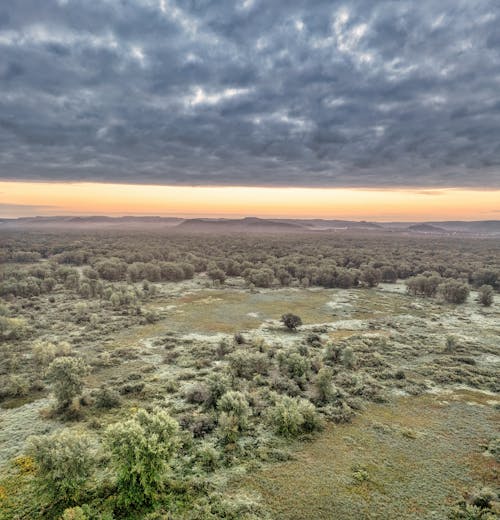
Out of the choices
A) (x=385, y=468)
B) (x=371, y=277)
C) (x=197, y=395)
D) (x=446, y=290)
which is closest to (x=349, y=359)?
(x=385, y=468)

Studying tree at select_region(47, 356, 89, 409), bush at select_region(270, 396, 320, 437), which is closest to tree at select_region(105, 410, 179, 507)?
bush at select_region(270, 396, 320, 437)

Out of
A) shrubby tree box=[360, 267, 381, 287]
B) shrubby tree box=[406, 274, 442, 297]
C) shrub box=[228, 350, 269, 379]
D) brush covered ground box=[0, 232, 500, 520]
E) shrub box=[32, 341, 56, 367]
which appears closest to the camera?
brush covered ground box=[0, 232, 500, 520]

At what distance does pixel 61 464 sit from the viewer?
48.5ft

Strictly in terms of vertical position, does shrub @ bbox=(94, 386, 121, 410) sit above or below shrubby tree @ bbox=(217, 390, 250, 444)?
below

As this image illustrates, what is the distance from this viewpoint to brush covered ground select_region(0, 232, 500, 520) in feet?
50.9

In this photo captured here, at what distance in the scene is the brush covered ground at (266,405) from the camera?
15.5 meters

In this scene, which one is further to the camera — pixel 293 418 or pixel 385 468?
pixel 293 418

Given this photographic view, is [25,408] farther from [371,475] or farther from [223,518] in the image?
[371,475]

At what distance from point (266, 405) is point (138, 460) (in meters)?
11.2

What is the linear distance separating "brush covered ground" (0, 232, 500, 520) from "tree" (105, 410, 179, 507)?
517 millimetres

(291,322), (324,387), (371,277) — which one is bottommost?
(291,322)

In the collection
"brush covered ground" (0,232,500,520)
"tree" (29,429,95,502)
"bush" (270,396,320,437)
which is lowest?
"brush covered ground" (0,232,500,520)

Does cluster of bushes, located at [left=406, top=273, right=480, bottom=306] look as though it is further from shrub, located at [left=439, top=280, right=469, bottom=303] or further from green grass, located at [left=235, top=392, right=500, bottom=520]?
green grass, located at [left=235, top=392, right=500, bottom=520]

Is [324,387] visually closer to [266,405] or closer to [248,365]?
[266,405]
